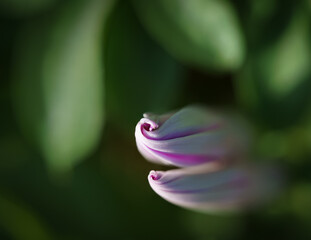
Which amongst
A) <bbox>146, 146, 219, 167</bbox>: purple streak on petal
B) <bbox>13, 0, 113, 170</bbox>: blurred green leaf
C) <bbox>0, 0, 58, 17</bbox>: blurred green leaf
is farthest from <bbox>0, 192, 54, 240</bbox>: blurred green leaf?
<bbox>146, 146, 219, 167</bbox>: purple streak on petal

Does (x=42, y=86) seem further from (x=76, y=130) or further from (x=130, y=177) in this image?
(x=130, y=177)

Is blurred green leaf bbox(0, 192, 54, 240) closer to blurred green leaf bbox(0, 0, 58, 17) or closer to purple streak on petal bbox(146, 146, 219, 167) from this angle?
blurred green leaf bbox(0, 0, 58, 17)

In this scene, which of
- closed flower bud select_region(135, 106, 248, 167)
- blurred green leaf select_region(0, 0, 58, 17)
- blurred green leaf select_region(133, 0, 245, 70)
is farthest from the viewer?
blurred green leaf select_region(0, 0, 58, 17)

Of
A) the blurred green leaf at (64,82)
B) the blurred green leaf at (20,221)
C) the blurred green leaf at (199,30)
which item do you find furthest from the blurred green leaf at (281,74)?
the blurred green leaf at (20,221)

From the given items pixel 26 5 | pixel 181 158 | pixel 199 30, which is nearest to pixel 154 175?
pixel 181 158

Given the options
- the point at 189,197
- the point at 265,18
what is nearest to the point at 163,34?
the point at 265,18

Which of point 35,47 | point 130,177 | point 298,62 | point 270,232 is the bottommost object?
point 270,232
